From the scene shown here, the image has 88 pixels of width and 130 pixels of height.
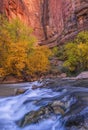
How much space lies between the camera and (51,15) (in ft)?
262

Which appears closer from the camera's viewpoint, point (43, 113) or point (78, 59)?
point (43, 113)

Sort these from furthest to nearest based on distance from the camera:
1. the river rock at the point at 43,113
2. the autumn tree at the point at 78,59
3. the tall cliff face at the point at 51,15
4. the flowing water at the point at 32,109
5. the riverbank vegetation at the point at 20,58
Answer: the tall cliff face at the point at 51,15, the autumn tree at the point at 78,59, the riverbank vegetation at the point at 20,58, the river rock at the point at 43,113, the flowing water at the point at 32,109

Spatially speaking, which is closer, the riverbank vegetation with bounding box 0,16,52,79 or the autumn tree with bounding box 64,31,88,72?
the riverbank vegetation with bounding box 0,16,52,79

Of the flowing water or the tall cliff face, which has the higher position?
the tall cliff face

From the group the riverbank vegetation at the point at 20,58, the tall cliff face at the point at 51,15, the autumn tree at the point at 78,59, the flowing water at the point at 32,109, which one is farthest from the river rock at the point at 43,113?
the tall cliff face at the point at 51,15

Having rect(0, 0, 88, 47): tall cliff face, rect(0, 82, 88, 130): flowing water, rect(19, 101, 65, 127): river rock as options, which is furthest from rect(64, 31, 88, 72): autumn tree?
rect(19, 101, 65, 127): river rock

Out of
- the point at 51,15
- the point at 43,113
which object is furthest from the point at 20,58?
the point at 51,15

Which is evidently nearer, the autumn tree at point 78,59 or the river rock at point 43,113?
the river rock at point 43,113

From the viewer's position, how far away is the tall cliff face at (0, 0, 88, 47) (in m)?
60.2

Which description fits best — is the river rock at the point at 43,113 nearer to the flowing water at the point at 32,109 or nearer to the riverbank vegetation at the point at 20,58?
the flowing water at the point at 32,109

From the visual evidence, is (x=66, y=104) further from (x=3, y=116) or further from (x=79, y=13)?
(x=79, y=13)

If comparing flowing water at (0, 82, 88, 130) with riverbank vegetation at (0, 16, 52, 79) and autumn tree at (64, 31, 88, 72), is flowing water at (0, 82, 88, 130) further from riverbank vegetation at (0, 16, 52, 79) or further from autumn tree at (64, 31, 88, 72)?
autumn tree at (64, 31, 88, 72)

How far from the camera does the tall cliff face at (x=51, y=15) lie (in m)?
60.2

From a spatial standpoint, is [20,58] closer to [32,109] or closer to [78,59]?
[78,59]
